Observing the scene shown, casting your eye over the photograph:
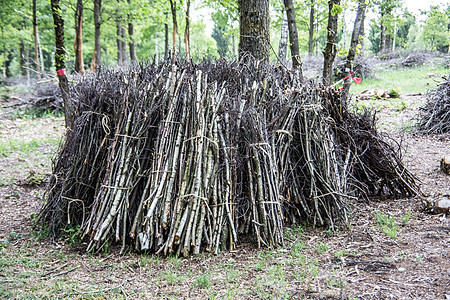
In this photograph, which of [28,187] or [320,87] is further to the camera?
[28,187]

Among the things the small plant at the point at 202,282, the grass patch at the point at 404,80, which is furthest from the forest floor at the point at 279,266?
the grass patch at the point at 404,80

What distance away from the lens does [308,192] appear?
3.99 m

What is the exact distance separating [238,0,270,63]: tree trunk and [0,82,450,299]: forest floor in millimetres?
3013

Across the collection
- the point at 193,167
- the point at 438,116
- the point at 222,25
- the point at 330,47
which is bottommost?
the point at 193,167

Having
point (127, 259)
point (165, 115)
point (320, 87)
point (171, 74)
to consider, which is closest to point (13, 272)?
point (127, 259)

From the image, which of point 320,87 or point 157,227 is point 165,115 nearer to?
point 157,227

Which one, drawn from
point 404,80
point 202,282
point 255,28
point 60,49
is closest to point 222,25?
point 404,80

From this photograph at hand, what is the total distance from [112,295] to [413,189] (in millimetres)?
3763

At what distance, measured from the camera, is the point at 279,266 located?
2.98 metres

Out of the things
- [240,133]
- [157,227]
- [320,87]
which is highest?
[320,87]

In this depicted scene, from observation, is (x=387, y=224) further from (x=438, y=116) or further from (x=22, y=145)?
(x=22, y=145)

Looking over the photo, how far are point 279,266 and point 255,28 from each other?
13.9 feet

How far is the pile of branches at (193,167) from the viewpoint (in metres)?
3.38

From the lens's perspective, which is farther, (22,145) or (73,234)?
(22,145)
